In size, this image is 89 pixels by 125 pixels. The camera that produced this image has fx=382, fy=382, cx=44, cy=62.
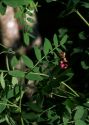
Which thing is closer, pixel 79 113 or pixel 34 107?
pixel 34 107

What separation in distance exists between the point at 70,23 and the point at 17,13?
556mm

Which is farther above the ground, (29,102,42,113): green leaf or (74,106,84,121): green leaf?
(29,102,42,113): green leaf

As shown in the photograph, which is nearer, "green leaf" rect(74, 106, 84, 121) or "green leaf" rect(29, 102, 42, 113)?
"green leaf" rect(29, 102, 42, 113)

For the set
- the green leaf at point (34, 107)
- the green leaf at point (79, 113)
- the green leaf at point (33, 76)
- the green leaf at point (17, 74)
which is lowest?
the green leaf at point (79, 113)

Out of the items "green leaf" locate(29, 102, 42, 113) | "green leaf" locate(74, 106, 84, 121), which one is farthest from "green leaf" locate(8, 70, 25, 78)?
"green leaf" locate(74, 106, 84, 121)

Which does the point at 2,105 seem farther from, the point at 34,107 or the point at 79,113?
the point at 79,113

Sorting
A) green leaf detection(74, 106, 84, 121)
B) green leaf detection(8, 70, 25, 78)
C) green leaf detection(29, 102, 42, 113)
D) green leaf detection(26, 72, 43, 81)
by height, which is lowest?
green leaf detection(74, 106, 84, 121)

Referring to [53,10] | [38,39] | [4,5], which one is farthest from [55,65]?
[38,39]

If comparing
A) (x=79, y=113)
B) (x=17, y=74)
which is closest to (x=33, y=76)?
(x=17, y=74)

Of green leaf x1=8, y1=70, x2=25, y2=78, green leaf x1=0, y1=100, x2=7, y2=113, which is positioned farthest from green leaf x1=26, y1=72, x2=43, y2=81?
green leaf x1=0, y1=100, x2=7, y2=113

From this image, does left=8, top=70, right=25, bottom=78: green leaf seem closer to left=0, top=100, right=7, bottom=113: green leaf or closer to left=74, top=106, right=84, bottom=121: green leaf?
left=0, top=100, right=7, bottom=113: green leaf

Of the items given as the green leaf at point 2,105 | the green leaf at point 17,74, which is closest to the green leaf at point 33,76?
the green leaf at point 17,74

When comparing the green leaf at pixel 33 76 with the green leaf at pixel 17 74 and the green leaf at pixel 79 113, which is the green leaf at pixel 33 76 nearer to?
the green leaf at pixel 17 74

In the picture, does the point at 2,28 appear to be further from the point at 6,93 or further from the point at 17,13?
the point at 6,93
